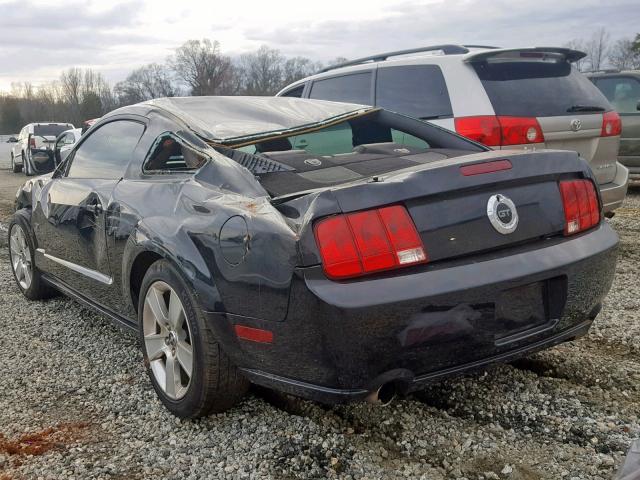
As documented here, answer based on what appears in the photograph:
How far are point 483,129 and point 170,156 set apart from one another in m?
2.59

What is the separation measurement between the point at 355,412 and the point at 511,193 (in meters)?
1.20

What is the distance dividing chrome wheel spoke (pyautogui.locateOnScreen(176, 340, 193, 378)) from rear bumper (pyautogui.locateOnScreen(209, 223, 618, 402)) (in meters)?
0.31

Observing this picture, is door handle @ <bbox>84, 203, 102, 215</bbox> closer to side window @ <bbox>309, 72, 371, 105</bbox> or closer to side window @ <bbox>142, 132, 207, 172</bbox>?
side window @ <bbox>142, 132, 207, 172</bbox>

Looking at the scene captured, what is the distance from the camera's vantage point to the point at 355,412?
111 inches

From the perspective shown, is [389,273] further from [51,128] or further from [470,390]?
[51,128]

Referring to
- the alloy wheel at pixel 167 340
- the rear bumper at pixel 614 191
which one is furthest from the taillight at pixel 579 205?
the rear bumper at pixel 614 191

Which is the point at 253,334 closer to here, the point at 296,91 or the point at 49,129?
the point at 296,91

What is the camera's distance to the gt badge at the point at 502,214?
2406 millimetres

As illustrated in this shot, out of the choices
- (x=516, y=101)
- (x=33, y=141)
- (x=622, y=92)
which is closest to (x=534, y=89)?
(x=516, y=101)

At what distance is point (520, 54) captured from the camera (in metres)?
5.02

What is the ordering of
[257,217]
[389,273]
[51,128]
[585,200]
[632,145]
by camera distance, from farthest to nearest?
[51,128] < [632,145] < [585,200] < [257,217] < [389,273]

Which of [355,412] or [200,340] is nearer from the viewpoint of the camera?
[200,340]

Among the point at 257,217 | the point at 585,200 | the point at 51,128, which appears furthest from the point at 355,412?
the point at 51,128

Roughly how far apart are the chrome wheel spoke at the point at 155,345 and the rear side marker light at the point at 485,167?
5.19 ft
